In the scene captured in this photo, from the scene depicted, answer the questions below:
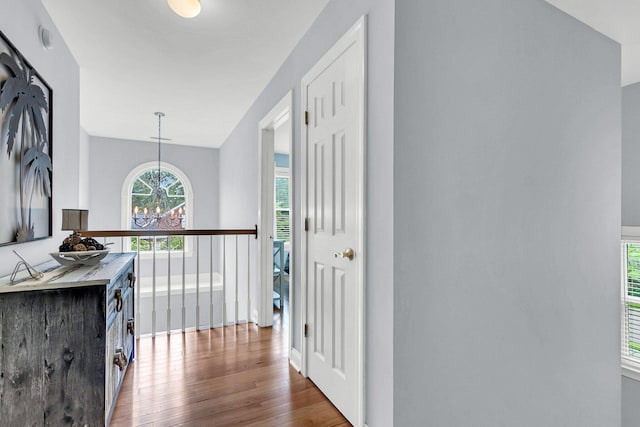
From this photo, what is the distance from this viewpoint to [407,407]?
1365mm

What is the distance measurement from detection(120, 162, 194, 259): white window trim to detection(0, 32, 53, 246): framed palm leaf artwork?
349 cm

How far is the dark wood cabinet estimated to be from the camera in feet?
4.18

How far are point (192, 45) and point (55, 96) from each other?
103cm

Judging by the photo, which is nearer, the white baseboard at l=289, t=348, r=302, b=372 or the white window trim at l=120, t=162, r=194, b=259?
the white baseboard at l=289, t=348, r=302, b=372

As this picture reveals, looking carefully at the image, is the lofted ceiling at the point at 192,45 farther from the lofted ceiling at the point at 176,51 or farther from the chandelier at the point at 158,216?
the chandelier at the point at 158,216

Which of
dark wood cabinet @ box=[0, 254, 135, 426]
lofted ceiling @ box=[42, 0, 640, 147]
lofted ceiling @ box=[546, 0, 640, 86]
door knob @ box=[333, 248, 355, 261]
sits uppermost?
lofted ceiling @ box=[42, 0, 640, 147]

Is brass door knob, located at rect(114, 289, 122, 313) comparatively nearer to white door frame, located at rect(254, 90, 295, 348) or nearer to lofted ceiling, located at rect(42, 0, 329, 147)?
white door frame, located at rect(254, 90, 295, 348)

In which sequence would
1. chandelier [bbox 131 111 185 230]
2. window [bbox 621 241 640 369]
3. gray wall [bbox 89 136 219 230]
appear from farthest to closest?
chandelier [bbox 131 111 185 230]
gray wall [bbox 89 136 219 230]
window [bbox 621 241 640 369]

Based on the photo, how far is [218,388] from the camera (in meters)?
2.04

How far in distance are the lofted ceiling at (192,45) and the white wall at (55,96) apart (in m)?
0.17

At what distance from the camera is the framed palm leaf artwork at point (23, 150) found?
1516mm

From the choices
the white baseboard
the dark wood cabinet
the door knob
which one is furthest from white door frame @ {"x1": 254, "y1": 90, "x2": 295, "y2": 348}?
the dark wood cabinet

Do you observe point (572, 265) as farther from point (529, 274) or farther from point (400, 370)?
point (400, 370)

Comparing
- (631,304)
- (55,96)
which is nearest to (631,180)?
(631,304)
